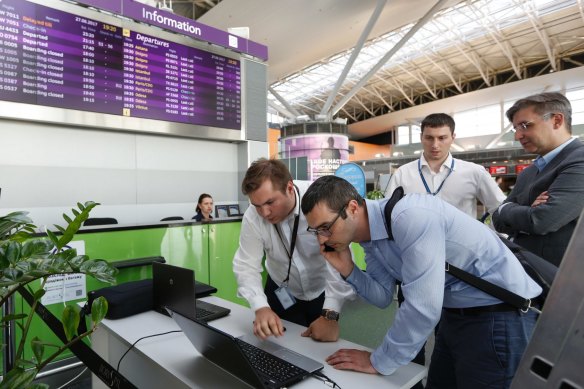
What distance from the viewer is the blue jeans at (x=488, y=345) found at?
1.23m

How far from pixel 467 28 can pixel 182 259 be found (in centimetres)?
1871

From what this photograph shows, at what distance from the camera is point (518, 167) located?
1684cm

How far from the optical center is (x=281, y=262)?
6.79 ft

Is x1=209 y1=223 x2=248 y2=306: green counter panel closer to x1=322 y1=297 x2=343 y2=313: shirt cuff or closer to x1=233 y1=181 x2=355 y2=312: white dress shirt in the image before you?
x1=233 y1=181 x2=355 y2=312: white dress shirt

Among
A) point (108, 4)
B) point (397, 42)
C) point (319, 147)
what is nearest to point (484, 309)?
point (108, 4)

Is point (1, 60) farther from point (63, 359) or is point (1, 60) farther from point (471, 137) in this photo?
point (471, 137)

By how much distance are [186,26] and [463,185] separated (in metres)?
3.41

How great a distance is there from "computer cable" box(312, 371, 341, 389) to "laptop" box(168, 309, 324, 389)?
15 mm

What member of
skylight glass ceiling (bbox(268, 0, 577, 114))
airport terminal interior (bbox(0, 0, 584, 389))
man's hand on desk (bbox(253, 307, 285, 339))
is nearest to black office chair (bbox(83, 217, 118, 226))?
airport terminal interior (bbox(0, 0, 584, 389))

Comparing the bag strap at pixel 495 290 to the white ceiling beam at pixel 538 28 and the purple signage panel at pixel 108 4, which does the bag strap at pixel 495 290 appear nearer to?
the purple signage panel at pixel 108 4

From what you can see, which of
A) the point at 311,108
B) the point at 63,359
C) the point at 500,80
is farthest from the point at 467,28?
the point at 63,359

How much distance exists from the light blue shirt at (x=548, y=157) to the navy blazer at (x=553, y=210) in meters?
0.02

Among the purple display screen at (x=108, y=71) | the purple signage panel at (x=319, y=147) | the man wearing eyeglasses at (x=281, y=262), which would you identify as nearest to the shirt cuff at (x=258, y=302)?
the man wearing eyeglasses at (x=281, y=262)

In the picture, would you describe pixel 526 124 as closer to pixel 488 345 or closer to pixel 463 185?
pixel 463 185
